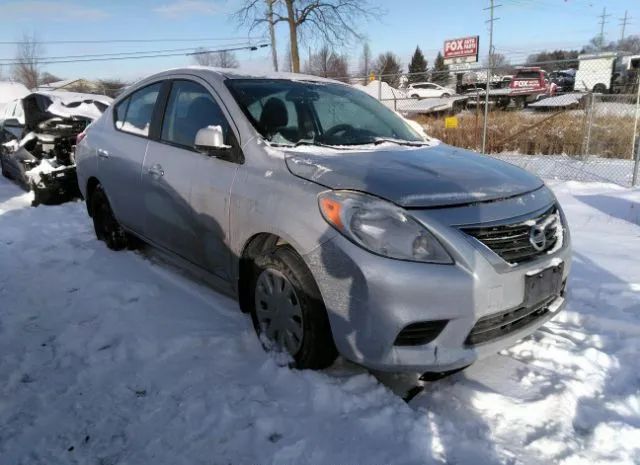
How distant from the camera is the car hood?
230cm

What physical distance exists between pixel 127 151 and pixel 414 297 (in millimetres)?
2806

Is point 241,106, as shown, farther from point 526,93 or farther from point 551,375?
point 526,93

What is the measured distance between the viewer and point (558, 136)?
12102 mm

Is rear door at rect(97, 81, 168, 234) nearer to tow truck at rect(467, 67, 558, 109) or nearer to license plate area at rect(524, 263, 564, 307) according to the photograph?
license plate area at rect(524, 263, 564, 307)

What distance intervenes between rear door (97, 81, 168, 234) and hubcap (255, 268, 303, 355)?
1571 millimetres

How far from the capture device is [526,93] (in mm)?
23500

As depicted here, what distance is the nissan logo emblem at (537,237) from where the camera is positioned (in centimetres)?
241

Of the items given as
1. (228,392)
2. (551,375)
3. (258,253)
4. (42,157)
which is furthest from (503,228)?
(42,157)

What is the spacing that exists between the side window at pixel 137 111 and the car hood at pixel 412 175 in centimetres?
165

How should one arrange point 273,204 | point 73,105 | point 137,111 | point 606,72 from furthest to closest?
point 606,72 < point 73,105 < point 137,111 < point 273,204

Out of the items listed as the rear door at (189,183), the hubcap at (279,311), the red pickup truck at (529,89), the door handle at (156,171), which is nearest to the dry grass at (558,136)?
the rear door at (189,183)

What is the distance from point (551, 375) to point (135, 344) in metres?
2.41

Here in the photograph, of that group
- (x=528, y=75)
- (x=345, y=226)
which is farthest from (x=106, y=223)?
(x=528, y=75)

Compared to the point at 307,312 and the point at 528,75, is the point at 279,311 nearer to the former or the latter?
the point at 307,312
